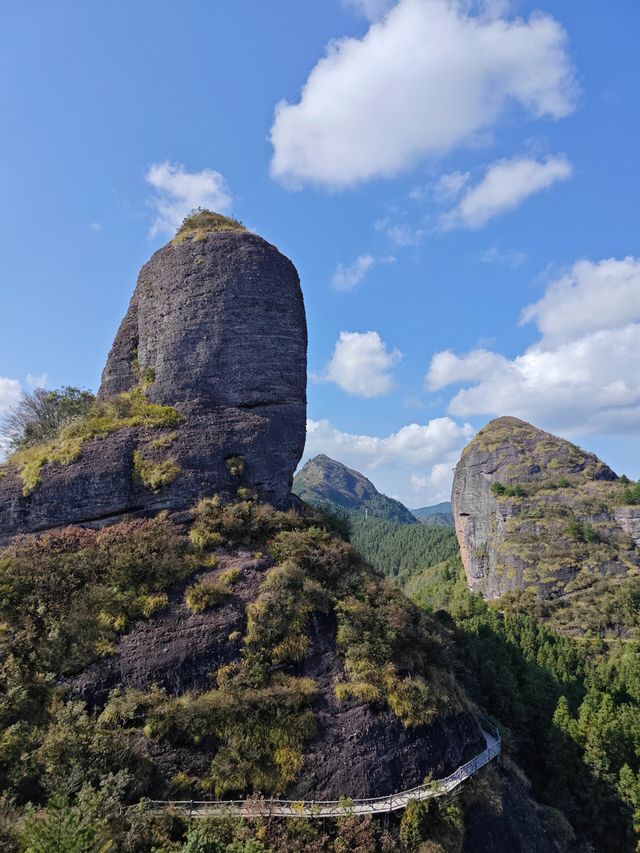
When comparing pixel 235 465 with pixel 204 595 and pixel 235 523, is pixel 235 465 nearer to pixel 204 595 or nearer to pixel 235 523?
pixel 235 523

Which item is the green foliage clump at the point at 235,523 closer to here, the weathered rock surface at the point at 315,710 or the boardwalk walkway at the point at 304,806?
the weathered rock surface at the point at 315,710

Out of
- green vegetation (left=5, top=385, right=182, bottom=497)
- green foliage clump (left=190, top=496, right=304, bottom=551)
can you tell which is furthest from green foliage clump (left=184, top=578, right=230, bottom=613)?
green vegetation (left=5, top=385, right=182, bottom=497)

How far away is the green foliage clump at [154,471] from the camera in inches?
794

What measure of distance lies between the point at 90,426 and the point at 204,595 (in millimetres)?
9729

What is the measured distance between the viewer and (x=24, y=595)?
52.8ft

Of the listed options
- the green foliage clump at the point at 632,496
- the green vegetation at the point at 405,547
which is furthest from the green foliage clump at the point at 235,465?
the green vegetation at the point at 405,547

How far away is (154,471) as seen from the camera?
20406 millimetres

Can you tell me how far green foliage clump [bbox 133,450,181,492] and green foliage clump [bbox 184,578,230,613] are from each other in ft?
16.1

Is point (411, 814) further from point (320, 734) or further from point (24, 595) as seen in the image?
point (24, 595)

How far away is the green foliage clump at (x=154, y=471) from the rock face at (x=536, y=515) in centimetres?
6329

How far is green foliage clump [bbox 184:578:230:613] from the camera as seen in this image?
16.4 meters

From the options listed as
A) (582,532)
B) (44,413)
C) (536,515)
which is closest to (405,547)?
(536,515)

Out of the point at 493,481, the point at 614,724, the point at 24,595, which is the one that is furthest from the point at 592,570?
the point at 24,595

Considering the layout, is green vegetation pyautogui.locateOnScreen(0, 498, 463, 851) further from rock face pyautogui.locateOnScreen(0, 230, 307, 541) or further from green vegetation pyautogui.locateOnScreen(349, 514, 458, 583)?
green vegetation pyautogui.locateOnScreen(349, 514, 458, 583)
